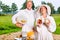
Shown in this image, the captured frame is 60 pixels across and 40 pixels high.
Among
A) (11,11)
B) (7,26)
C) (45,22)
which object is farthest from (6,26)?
(45,22)

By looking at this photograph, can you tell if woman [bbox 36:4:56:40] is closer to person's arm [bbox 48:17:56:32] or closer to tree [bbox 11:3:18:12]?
person's arm [bbox 48:17:56:32]


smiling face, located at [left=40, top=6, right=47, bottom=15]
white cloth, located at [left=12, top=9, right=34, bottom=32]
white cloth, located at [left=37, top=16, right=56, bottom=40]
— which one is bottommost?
white cloth, located at [left=37, top=16, right=56, bottom=40]

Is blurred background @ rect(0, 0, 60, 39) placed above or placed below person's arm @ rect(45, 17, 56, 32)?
above

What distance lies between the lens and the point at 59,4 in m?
2.33

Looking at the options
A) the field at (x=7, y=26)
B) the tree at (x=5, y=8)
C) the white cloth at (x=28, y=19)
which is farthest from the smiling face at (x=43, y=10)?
the tree at (x=5, y=8)

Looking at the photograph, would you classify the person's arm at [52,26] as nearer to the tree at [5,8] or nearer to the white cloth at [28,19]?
the white cloth at [28,19]

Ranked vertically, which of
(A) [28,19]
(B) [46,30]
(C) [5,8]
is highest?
(C) [5,8]

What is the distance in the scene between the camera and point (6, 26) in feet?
7.36

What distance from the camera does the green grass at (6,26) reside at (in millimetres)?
2225

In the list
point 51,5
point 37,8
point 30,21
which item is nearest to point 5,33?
point 30,21

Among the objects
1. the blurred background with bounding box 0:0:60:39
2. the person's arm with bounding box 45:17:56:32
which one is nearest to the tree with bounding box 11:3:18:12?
the blurred background with bounding box 0:0:60:39

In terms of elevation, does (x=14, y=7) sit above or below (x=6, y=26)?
above

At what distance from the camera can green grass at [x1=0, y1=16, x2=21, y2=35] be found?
222cm

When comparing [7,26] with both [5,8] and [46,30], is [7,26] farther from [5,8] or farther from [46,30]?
[46,30]
